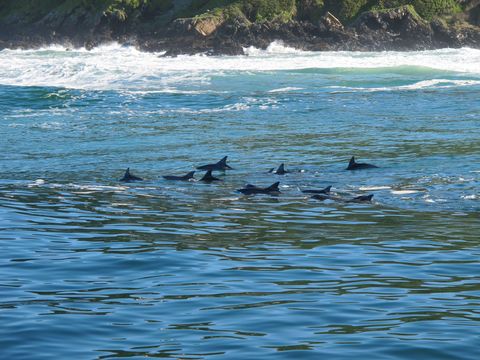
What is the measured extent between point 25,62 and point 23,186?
34.3m

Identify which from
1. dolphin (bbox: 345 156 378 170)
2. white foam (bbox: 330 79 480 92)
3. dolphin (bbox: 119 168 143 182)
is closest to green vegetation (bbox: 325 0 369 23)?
white foam (bbox: 330 79 480 92)

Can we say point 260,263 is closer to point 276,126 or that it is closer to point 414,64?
point 276,126

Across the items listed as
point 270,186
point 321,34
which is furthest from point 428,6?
point 270,186

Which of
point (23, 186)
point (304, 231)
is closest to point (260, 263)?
point (304, 231)

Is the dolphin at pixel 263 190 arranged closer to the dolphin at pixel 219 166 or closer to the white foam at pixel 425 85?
the dolphin at pixel 219 166

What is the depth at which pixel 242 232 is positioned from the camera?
13.6 meters

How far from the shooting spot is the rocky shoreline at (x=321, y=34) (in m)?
55.6

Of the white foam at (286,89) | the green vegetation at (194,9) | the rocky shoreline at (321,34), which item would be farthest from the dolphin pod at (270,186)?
the green vegetation at (194,9)

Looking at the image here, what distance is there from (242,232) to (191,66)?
35436 mm

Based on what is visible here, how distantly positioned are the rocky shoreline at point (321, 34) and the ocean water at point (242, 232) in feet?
71.9

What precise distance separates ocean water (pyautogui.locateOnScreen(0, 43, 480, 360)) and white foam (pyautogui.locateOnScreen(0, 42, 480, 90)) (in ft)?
20.3

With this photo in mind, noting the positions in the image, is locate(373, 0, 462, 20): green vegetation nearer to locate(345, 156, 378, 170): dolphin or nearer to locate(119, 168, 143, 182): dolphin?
locate(345, 156, 378, 170): dolphin

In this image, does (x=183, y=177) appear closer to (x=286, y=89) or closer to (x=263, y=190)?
(x=263, y=190)

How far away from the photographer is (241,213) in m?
15.2
